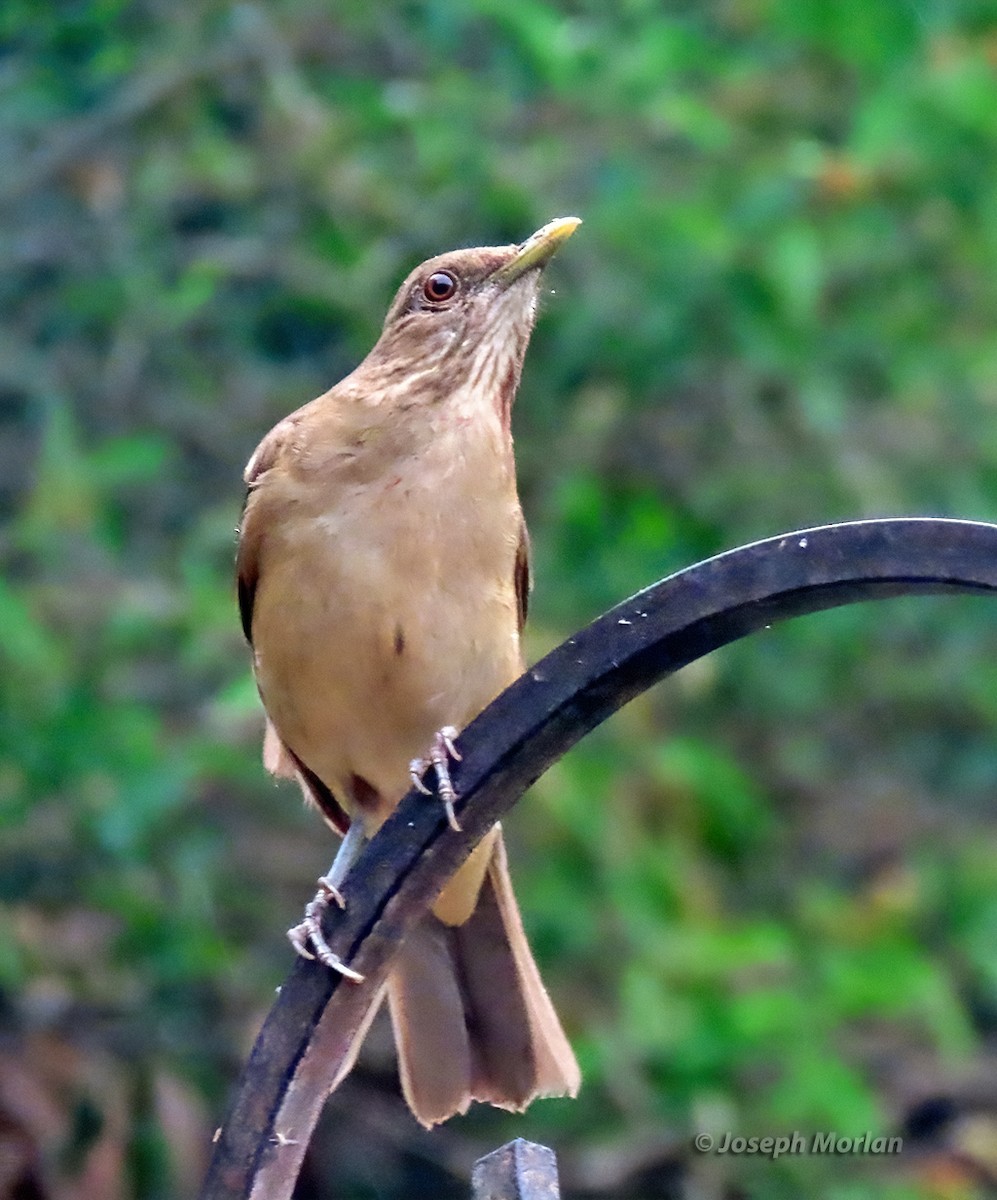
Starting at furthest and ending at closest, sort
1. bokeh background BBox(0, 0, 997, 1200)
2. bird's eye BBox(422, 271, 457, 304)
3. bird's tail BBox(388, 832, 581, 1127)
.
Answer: bokeh background BBox(0, 0, 997, 1200)
bird's eye BBox(422, 271, 457, 304)
bird's tail BBox(388, 832, 581, 1127)

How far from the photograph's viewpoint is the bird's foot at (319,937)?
8.23 ft

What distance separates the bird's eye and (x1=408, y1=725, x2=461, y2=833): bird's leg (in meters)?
1.39

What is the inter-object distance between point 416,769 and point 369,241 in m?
3.82

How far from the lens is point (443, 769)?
257cm

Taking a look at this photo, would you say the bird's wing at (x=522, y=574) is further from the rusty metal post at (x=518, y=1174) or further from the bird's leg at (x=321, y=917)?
the rusty metal post at (x=518, y=1174)

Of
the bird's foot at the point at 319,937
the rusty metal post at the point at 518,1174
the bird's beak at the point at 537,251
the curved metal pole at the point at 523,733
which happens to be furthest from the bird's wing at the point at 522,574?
the rusty metal post at the point at 518,1174

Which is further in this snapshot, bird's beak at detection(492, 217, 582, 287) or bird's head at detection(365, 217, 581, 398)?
bird's head at detection(365, 217, 581, 398)

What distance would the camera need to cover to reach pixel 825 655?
270 inches

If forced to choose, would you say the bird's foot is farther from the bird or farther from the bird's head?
the bird's head

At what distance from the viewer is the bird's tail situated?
3404 millimetres

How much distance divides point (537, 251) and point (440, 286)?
1.06 ft

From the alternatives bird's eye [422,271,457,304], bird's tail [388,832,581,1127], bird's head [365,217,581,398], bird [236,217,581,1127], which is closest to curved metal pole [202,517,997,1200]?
Answer: bird's tail [388,832,581,1127]

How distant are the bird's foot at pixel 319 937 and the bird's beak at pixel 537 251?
1351 millimetres

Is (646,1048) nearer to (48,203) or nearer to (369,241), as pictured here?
(369,241)
